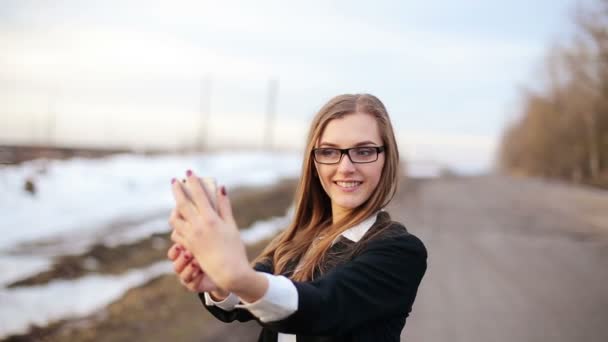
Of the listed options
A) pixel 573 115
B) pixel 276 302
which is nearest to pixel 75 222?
pixel 276 302

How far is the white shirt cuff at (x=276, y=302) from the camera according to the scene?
1.18m

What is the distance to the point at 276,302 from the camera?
118cm

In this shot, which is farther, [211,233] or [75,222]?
[75,222]

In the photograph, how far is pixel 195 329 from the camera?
18.9 feet

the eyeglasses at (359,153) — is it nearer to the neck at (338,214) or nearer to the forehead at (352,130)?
the forehead at (352,130)

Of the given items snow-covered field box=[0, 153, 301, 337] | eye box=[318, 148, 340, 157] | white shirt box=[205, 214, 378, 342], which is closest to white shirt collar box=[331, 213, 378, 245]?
eye box=[318, 148, 340, 157]

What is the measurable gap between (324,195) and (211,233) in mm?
1053

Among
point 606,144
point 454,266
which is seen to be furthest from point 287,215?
point 606,144

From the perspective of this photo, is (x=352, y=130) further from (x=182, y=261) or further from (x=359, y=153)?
(x=182, y=261)

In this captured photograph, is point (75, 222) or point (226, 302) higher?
point (226, 302)

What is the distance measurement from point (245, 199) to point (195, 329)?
9780 mm

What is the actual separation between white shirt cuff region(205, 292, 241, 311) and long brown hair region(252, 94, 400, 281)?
0.74ft

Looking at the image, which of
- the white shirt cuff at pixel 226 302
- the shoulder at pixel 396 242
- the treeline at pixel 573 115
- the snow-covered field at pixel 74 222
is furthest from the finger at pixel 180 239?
the treeline at pixel 573 115

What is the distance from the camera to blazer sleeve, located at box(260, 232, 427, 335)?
50.2 inches
